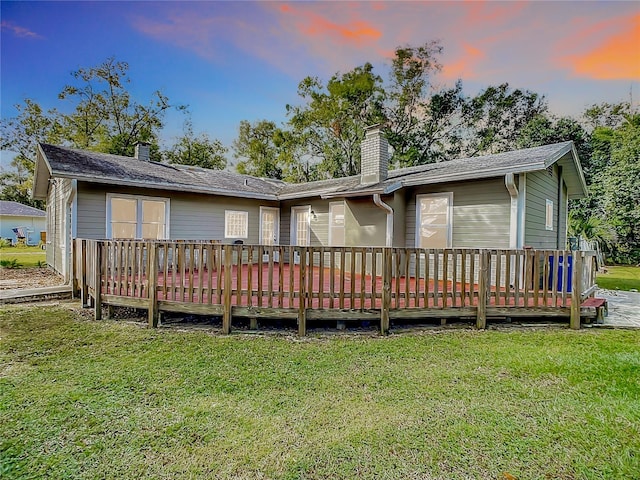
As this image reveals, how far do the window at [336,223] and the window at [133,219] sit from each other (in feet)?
16.6

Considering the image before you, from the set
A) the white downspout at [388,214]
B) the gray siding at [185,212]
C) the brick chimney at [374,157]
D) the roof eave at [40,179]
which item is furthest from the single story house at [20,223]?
the white downspout at [388,214]

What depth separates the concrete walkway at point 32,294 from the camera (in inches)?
271

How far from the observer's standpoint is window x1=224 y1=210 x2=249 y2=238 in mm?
11609

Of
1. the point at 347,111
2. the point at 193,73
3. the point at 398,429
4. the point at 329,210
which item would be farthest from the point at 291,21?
the point at 347,111

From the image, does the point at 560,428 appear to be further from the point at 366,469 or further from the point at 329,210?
the point at 329,210

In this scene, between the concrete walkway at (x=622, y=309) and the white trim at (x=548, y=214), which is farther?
the white trim at (x=548, y=214)

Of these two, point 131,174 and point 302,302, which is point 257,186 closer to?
point 131,174

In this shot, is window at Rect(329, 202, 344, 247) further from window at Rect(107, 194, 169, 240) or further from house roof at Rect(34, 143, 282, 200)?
window at Rect(107, 194, 169, 240)

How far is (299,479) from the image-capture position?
2045 mm

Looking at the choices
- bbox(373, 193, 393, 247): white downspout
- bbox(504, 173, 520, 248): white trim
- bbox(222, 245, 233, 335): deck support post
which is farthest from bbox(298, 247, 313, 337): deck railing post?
bbox(504, 173, 520, 248): white trim

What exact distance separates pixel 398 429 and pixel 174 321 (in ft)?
14.2

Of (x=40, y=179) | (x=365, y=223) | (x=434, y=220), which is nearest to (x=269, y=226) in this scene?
(x=365, y=223)

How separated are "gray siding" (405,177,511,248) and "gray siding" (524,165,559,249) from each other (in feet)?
1.55

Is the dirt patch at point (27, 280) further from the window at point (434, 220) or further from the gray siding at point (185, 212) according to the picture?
the window at point (434, 220)
